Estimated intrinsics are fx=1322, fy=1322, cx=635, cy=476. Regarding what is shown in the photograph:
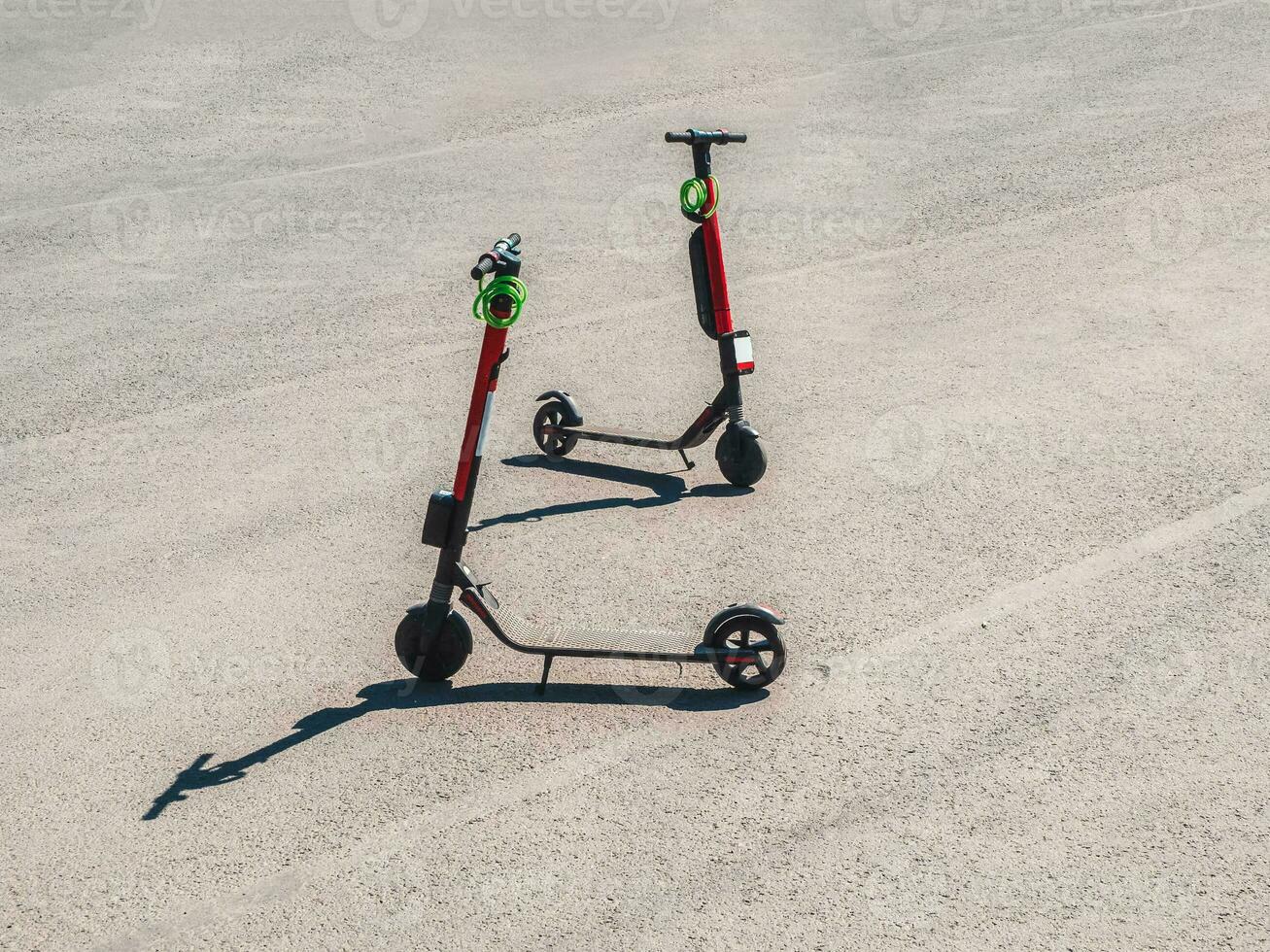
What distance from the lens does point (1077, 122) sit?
44.8 ft

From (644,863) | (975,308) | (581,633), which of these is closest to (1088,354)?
(975,308)

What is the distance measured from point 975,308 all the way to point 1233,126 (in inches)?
210

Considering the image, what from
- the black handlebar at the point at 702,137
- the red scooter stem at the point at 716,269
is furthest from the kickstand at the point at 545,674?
the black handlebar at the point at 702,137

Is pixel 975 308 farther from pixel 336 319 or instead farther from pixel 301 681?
pixel 301 681

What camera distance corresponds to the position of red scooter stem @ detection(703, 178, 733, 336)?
729 centimetres

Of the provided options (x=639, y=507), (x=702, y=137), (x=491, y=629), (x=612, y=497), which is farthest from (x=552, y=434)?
(x=491, y=629)

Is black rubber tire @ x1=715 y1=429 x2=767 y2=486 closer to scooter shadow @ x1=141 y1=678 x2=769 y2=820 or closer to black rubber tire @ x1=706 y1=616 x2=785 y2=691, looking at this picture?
black rubber tire @ x1=706 y1=616 x2=785 y2=691

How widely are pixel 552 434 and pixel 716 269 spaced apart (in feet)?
5.10

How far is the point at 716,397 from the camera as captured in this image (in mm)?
7746

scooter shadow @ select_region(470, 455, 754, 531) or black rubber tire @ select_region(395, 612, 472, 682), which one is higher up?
scooter shadow @ select_region(470, 455, 754, 531)

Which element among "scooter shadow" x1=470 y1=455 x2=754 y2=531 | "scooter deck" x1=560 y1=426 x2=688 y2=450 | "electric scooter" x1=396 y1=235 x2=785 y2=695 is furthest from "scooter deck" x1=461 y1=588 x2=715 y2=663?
"scooter deck" x1=560 y1=426 x2=688 y2=450

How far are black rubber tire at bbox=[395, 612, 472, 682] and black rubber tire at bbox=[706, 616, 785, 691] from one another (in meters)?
1.10

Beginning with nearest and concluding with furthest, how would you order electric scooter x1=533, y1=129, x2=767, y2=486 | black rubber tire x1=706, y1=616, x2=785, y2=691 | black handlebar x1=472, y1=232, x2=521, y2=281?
black handlebar x1=472, y1=232, x2=521, y2=281 < black rubber tire x1=706, y1=616, x2=785, y2=691 < electric scooter x1=533, y1=129, x2=767, y2=486

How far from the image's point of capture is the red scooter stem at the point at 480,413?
5.61m
